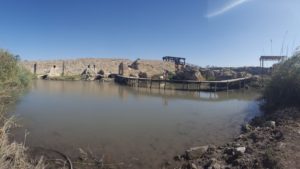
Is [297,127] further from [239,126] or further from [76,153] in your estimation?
[76,153]

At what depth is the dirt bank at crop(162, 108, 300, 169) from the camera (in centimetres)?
532

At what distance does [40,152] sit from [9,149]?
11.8 feet

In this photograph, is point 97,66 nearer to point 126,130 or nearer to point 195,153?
point 126,130

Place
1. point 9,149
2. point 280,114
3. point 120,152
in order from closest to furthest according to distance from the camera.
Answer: point 9,149 < point 120,152 < point 280,114

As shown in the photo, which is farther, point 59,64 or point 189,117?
point 59,64

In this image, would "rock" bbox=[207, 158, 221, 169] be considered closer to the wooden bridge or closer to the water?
the water

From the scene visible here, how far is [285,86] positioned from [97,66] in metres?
36.4

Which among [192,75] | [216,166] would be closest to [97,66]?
[192,75]

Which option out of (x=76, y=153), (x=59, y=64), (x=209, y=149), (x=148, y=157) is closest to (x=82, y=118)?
(x=76, y=153)

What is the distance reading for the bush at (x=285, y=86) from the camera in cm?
1132

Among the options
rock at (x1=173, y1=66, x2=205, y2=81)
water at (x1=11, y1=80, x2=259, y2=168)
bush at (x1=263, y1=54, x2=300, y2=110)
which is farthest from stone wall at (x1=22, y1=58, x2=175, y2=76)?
bush at (x1=263, y1=54, x2=300, y2=110)

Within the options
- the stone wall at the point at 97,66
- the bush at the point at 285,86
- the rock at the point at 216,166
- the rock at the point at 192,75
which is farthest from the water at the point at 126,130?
the stone wall at the point at 97,66

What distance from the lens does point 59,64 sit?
140 ft

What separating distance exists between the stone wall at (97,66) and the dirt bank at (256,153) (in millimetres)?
33844
